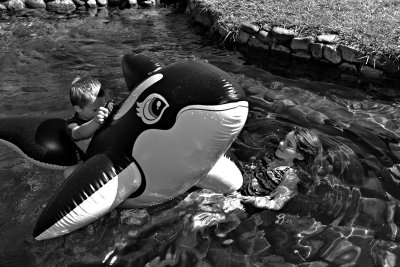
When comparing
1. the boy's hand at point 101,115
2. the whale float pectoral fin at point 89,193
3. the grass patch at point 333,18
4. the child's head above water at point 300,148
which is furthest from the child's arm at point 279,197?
the grass patch at point 333,18

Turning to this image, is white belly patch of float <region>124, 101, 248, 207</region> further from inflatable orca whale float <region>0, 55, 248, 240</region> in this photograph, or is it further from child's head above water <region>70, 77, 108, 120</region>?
child's head above water <region>70, 77, 108, 120</region>

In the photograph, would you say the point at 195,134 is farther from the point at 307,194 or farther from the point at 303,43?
the point at 303,43

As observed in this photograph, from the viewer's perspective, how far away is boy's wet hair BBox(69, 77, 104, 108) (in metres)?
3.32

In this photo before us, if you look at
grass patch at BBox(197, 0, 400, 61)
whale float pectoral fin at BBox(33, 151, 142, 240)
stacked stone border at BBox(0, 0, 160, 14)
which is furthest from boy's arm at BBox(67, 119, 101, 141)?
stacked stone border at BBox(0, 0, 160, 14)

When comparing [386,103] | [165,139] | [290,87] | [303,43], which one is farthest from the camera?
[303,43]

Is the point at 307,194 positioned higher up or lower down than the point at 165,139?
lower down

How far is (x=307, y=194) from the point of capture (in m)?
4.00

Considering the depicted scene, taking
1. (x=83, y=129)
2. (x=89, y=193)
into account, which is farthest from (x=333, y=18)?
(x=89, y=193)

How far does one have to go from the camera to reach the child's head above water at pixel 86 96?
3.32 m

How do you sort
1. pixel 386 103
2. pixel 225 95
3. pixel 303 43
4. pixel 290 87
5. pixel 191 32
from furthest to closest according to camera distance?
1. pixel 191 32
2. pixel 303 43
3. pixel 290 87
4. pixel 386 103
5. pixel 225 95

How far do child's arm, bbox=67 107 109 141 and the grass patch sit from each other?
4.35 meters

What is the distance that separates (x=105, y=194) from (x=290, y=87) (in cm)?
382

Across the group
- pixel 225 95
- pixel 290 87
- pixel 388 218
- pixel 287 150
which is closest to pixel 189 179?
pixel 225 95

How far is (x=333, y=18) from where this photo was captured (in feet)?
23.3
